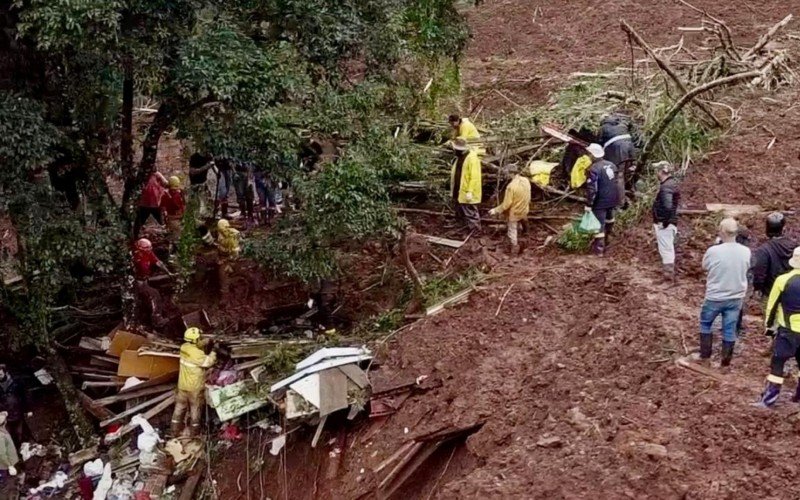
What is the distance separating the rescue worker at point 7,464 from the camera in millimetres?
10164

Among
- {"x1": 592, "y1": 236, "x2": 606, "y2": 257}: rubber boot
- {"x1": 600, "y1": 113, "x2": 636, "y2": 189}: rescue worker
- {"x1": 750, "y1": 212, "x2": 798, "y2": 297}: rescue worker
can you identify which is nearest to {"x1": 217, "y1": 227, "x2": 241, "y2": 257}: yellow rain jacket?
{"x1": 592, "y1": 236, "x2": 606, "y2": 257}: rubber boot

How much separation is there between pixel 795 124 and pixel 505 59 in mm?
9127

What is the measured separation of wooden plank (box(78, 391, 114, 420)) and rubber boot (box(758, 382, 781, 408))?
823 cm

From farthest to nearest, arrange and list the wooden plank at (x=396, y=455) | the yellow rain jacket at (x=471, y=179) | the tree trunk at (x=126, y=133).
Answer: the yellow rain jacket at (x=471, y=179), the tree trunk at (x=126, y=133), the wooden plank at (x=396, y=455)

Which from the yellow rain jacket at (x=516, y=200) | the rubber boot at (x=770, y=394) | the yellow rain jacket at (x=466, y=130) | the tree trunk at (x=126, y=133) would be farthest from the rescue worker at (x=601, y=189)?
the tree trunk at (x=126, y=133)

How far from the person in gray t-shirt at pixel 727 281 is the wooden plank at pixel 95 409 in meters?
7.88

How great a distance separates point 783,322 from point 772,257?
1.51 m

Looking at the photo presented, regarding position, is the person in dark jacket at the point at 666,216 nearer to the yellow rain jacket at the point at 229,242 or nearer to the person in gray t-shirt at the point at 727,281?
the person in gray t-shirt at the point at 727,281

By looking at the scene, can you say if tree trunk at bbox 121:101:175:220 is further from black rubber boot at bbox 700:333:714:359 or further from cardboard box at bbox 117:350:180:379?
black rubber boot at bbox 700:333:714:359

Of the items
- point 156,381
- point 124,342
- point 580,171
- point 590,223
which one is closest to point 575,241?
Answer: point 590,223

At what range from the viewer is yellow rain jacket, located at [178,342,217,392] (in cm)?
1002

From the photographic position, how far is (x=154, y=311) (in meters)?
12.2

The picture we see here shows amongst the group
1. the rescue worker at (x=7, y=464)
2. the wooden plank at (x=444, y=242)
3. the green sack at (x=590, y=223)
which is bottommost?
the rescue worker at (x=7, y=464)

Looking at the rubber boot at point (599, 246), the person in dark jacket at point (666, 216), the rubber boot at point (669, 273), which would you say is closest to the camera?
the person in dark jacket at point (666, 216)
